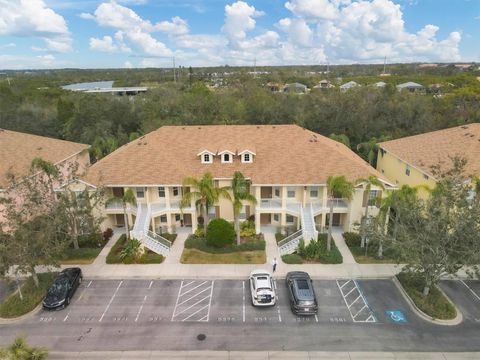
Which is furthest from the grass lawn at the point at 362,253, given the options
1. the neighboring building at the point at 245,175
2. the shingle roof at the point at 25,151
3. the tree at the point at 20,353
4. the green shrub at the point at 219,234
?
the shingle roof at the point at 25,151

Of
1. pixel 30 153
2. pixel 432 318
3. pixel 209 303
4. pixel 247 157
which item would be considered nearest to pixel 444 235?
→ pixel 432 318

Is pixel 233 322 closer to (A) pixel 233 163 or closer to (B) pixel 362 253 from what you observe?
(B) pixel 362 253

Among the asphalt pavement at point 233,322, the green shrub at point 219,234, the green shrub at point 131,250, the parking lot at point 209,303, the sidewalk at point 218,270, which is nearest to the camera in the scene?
the asphalt pavement at point 233,322

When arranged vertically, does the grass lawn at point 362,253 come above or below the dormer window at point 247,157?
below

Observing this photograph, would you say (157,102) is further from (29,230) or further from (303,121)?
(29,230)

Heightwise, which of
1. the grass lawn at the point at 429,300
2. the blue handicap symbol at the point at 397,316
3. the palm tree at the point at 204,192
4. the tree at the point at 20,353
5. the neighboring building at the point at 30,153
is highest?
the neighboring building at the point at 30,153

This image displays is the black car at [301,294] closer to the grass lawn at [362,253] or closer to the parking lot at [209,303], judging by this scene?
the parking lot at [209,303]

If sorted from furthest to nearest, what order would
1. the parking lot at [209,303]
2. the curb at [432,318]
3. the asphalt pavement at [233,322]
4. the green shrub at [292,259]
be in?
the green shrub at [292,259]
the parking lot at [209,303]
the curb at [432,318]
the asphalt pavement at [233,322]
